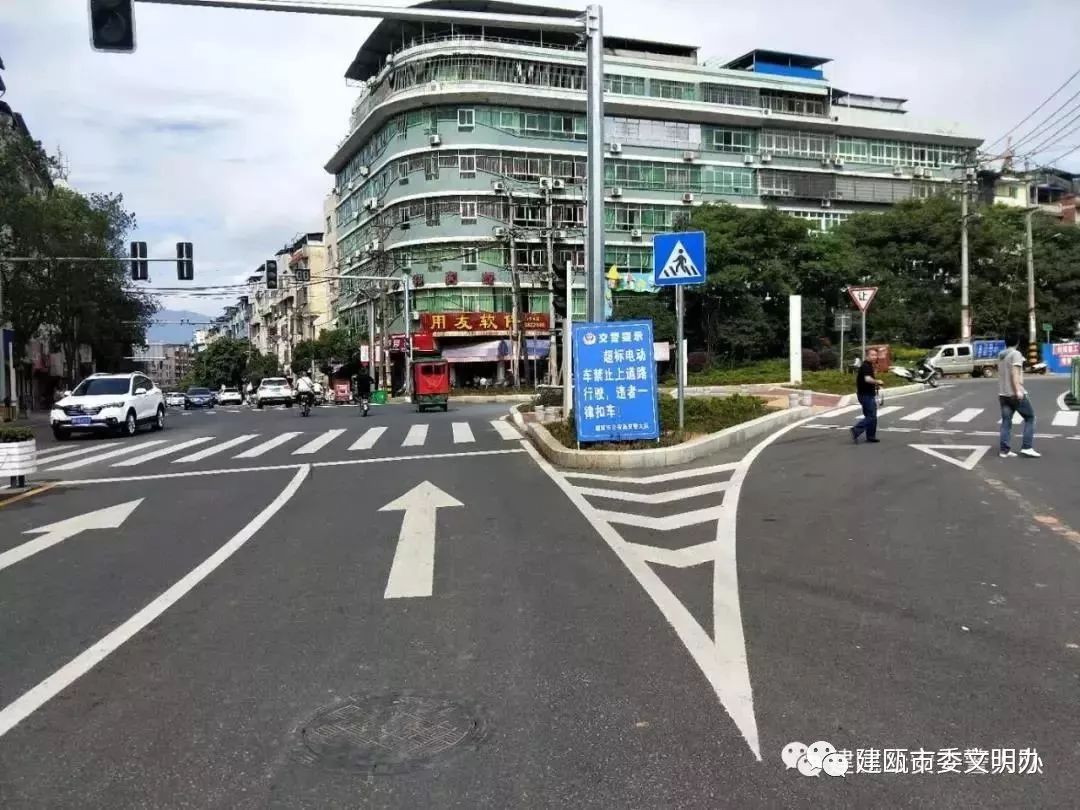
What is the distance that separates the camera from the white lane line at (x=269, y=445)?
54.9ft

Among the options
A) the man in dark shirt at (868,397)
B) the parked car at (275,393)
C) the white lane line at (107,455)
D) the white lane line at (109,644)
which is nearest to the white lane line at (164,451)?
the white lane line at (107,455)

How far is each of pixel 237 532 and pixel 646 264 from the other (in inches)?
2181

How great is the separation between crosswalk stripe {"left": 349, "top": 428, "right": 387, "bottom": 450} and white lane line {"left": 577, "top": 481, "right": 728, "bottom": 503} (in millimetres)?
7475

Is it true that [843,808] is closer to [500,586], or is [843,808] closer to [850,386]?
[500,586]

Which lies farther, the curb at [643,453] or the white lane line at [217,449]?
the white lane line at [217,449]

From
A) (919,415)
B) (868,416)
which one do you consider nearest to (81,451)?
(868,416)

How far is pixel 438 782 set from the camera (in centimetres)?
350

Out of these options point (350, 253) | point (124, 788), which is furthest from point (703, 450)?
point (350, 253)

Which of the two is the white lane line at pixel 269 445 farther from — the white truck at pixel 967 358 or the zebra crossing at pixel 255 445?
the white truck at pixel 967 358

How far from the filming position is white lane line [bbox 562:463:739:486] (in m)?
11.3

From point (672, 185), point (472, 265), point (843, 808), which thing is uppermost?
point (672, 185)

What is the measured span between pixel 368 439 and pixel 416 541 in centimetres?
1110

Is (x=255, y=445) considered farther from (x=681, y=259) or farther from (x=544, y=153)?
(x=544, y=153)

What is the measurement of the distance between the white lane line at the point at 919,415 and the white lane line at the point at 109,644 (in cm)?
1507
